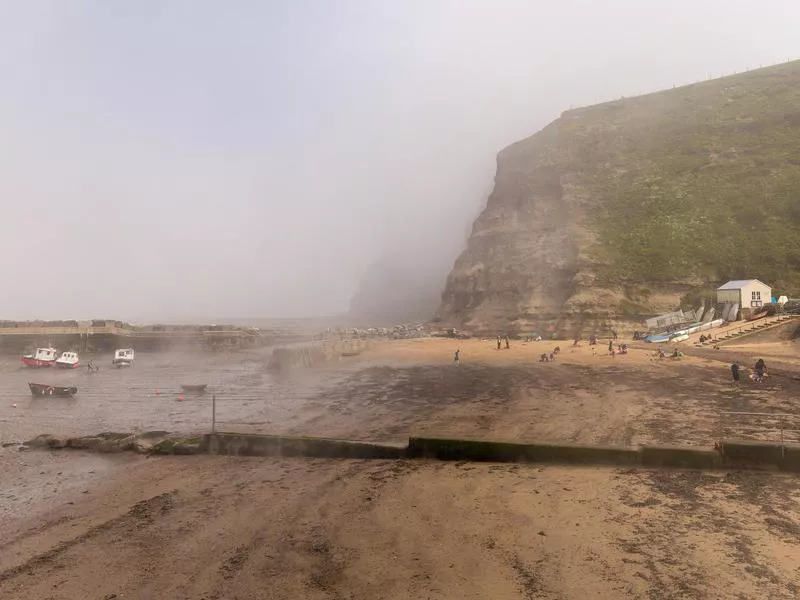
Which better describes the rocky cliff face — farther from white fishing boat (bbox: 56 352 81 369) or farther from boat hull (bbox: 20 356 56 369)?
boat hull (bbox: 20 356 56 369)

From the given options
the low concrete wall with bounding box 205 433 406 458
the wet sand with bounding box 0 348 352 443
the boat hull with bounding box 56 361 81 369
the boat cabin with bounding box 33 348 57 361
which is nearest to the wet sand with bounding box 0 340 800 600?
the low concrete wall with bounding box 205 433 406 458

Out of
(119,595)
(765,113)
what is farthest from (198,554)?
(765,113)

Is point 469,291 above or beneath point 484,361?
above

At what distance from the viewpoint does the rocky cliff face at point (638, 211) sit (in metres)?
52.8

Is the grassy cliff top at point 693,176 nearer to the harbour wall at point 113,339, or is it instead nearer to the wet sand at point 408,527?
the wet sand at point 408,527

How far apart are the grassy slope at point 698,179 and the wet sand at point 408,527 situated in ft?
147

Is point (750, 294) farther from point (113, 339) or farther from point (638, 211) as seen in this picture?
point (113, 339)

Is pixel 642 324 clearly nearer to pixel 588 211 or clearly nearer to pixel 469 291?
pixel 588 211

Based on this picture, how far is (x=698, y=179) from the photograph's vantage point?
62.3 m

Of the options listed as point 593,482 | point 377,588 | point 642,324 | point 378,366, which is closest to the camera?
point 377,588

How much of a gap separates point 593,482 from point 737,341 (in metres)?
35.8

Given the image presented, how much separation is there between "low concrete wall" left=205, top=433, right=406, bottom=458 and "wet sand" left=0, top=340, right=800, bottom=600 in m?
0.50

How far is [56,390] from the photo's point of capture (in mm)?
29672

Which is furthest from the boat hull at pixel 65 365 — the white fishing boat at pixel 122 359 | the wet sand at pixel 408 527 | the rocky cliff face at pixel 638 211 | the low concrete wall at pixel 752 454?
the low concrete wall at pixel 752 454
